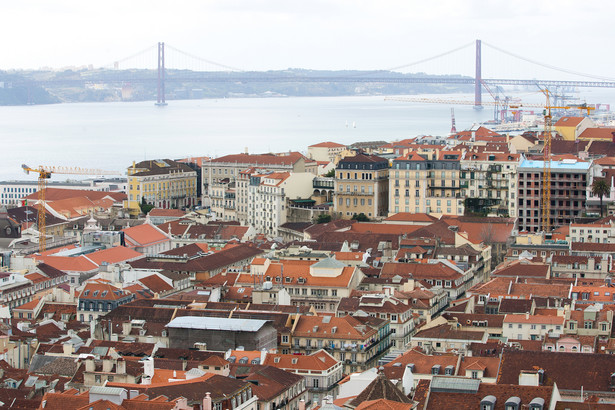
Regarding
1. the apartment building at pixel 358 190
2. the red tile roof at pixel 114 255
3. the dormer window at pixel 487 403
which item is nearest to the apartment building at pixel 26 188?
the apartment building at pixel 358 190

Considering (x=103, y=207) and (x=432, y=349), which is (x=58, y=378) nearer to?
(x=432, y=349)

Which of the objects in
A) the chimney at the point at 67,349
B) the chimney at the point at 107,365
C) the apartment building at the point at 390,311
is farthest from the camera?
the apartment building at the point at 390,311

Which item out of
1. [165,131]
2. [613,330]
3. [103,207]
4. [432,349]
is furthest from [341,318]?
[165,131]

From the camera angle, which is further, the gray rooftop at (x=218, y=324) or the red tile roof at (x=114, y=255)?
the red tile roof at (x=114, y=255)

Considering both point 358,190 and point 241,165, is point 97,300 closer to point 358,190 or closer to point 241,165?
point 358,190

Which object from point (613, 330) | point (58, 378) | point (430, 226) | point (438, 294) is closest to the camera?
point (58, 378)

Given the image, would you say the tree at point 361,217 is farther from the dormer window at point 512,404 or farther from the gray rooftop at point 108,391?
the dormer window at point 512,404
